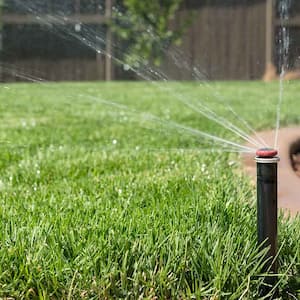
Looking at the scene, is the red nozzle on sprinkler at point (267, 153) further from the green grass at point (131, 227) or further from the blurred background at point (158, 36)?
the blurred background at point (158, 36)

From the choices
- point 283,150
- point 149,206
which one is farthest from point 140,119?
point 149,206

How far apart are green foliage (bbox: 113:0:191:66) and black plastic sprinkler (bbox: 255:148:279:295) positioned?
465 inches

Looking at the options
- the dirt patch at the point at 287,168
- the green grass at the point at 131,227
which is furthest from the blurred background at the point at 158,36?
the green grass at the point at 131,227

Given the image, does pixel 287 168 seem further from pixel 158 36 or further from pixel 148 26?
pixel 148 26

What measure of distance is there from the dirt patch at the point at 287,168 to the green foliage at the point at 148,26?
942cm

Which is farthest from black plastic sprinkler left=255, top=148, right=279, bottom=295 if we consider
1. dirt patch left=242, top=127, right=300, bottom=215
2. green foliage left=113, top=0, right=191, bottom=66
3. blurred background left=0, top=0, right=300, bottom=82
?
green foliage left=113, top=0, right=191, bottom=66

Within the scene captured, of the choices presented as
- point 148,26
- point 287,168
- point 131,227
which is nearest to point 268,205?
point 131,227

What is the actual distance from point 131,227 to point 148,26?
12.4 metres

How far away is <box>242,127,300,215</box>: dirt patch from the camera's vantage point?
254 centimetres

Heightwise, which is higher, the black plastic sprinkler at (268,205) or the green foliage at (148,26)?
the green foliage at (148,26)

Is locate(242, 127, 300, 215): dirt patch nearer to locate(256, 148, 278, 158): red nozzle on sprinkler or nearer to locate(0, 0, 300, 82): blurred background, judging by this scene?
locate(256, 148, 278, 158): red nozzle on sprinkler

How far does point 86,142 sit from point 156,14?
9.91 m

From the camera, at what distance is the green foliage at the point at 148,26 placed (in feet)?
44.5

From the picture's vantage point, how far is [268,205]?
168 centimetres
